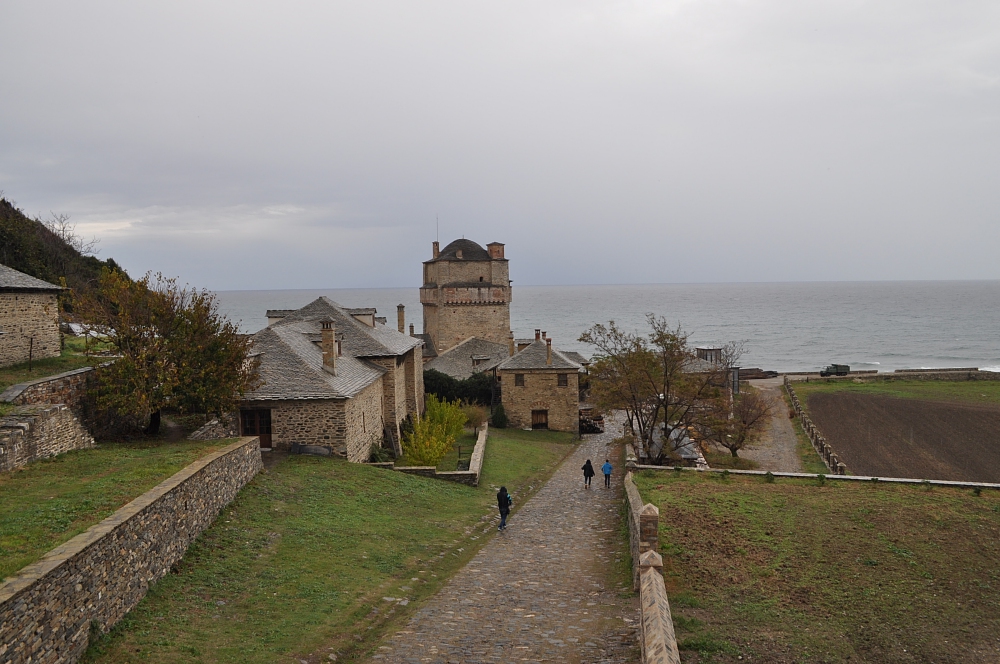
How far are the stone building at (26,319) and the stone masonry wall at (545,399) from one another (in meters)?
23.5

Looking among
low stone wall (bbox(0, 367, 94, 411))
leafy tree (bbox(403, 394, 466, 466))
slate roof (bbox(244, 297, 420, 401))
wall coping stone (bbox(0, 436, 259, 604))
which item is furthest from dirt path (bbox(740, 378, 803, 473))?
low stone wall (bbox(0, 367, 94, 411))

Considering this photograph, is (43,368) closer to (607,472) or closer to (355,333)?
(355,333)

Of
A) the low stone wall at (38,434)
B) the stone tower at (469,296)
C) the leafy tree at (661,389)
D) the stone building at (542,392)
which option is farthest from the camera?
the stone tower at (469,296)

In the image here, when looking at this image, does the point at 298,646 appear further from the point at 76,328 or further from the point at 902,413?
the point at 902,413

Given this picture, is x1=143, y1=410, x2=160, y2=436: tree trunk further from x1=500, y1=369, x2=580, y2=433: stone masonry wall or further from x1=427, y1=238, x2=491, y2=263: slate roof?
x1=427, y1=238, x2=491, y2=263: slate roof

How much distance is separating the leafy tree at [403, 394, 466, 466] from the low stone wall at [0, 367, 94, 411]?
1114cm

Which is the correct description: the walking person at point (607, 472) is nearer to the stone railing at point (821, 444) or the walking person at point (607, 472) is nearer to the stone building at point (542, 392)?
the stone railing at point (821, 444)

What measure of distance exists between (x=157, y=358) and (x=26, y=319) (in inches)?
234

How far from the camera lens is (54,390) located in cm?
1850

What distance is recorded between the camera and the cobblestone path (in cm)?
1144

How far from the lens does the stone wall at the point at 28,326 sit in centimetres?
2205

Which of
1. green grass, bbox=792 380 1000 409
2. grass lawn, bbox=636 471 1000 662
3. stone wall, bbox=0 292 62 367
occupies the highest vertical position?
stone wall, bbox=0 292 62 367

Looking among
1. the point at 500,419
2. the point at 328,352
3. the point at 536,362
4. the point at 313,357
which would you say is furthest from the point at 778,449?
the point at 313,357

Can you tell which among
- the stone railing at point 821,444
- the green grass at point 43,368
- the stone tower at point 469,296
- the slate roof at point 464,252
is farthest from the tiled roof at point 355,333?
the slate roof at point 464,252
